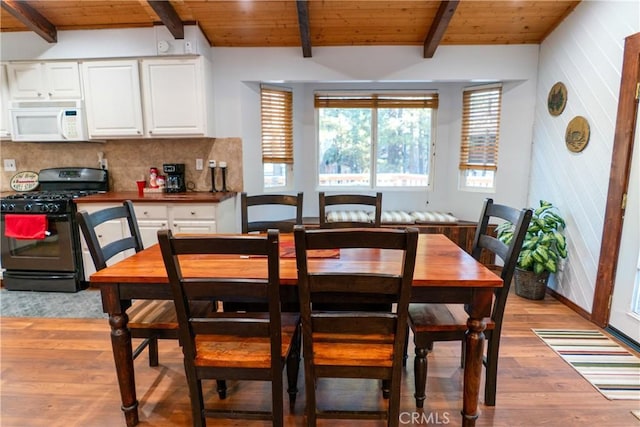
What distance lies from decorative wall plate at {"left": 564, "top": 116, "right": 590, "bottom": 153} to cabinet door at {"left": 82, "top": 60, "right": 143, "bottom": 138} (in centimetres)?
405

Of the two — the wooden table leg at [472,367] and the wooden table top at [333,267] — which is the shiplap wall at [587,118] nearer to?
the wooden table top at [333,267]

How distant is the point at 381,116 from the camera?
459 cm

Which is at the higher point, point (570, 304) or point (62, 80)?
point (62, 80)

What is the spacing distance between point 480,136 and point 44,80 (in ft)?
15.5

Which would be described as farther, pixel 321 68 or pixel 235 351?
pixel 321 68

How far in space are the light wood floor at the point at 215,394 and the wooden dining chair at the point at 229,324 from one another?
48 cm

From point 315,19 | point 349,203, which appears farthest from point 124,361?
point 315,19

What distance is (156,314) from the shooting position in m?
1.90

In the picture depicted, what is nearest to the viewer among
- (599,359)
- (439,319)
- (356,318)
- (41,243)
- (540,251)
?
(356,318)

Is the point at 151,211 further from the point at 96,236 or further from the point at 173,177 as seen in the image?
the point at 96,236

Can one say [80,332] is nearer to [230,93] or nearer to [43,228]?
[43,228]

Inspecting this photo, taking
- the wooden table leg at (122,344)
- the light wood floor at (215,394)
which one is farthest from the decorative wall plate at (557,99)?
the wooden table leg at (122,344)

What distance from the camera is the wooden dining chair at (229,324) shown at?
1287mm

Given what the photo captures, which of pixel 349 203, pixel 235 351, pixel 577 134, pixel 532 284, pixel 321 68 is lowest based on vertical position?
pixel 532 284
